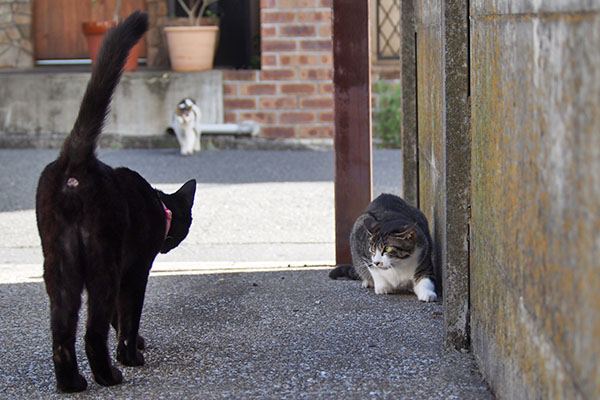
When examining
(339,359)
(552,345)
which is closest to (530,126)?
(552,345)

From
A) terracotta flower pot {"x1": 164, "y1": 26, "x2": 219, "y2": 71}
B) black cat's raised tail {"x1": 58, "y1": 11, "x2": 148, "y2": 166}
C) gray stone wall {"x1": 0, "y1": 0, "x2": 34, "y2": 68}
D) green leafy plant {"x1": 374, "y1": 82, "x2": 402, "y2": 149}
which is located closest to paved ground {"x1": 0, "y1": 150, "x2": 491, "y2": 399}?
black cat's raised tail {"x1": 58, "y1": 11, "x2": 148, "y2": 166}

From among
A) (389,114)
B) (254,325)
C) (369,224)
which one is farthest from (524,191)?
(389,114)

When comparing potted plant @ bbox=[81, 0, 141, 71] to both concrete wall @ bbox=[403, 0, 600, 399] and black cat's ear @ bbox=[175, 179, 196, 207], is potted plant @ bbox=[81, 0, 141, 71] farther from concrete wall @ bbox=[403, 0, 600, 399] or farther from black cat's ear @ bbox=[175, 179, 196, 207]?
concrete wall @ bbox=[403, 0, 600, 399]

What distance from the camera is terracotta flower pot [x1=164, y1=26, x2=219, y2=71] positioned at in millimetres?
11142

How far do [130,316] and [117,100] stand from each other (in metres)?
8.13

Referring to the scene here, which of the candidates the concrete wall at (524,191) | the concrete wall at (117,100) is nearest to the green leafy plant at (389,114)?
the concrete wall at (117,100)

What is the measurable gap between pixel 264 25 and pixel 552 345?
9.22m

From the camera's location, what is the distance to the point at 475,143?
10.9 feet

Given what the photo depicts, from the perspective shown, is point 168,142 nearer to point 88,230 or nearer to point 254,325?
point 254,325

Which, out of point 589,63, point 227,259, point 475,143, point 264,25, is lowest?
point 227,259

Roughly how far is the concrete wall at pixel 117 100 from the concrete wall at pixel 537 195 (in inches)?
323

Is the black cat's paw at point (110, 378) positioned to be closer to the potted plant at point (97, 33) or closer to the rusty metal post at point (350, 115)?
the rusty metal post at point (350, 115)

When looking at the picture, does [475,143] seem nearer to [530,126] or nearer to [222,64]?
[530,126]

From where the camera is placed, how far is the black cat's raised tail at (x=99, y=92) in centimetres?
316
